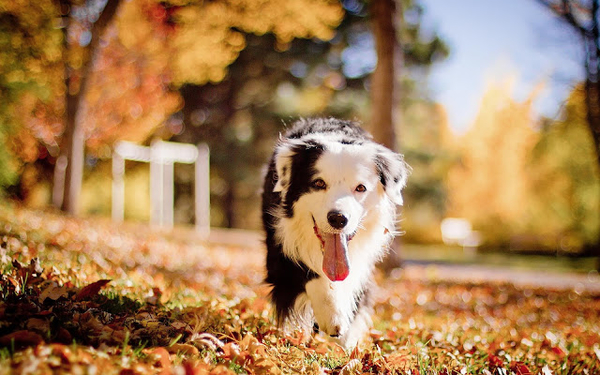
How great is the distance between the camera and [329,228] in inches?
130

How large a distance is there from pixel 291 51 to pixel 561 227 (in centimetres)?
1461

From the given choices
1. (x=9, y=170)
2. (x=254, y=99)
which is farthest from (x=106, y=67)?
(x=254, y=99)

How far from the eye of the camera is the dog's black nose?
3230 mm

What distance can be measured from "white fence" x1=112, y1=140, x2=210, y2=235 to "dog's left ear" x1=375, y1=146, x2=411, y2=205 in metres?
10.6

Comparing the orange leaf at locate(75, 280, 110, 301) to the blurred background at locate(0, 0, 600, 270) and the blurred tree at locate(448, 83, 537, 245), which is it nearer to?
the blurred background at locate(0, 0, 600, 270)

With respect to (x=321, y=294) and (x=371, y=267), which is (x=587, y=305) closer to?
(x=371, y=267)

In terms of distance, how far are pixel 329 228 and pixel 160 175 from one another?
12.6 metres

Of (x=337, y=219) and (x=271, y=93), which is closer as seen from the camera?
(x=337, y=219)

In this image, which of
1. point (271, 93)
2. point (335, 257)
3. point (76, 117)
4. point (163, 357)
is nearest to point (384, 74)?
point (335, 257)

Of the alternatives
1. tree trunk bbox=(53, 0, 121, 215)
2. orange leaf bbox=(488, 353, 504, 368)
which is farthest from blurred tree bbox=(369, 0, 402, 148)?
orange leaf bbox=(488, 353, 504, 368)

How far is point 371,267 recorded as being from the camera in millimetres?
4094

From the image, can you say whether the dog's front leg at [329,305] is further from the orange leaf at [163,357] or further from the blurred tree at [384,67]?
the blurred tree at [384,67]

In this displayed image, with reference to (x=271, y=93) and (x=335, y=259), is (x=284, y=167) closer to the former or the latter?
(x=335, y=259)

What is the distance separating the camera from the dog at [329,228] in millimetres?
3459
